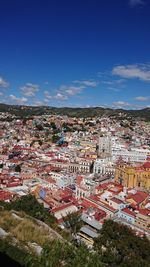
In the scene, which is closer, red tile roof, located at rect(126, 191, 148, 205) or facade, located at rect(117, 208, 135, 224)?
facade, located at rect(117, 208, 135, 224)

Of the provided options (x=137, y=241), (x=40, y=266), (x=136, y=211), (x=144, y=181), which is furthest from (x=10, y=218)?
(x=144, y=181)

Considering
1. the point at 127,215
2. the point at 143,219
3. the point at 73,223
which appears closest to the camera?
the point at 73,223

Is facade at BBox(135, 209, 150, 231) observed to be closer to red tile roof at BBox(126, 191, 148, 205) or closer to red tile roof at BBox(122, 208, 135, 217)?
red tile roof at BBox(122, 208, 135, 217)

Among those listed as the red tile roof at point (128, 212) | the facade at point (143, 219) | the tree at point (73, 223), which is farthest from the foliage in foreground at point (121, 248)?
the red tile roof at point (128, 212)

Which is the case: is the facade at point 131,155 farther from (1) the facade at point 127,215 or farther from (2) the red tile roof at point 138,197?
(1) the facade at point 127,215

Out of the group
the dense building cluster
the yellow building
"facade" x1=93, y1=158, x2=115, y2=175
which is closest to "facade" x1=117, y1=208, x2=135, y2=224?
the dense building cluster

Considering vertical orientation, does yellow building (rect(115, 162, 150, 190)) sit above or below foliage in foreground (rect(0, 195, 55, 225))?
below

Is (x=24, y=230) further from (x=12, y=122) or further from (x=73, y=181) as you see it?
(x=12, y=122)

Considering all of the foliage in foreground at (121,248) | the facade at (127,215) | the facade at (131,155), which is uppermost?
the foliage in foreground at (121,248)

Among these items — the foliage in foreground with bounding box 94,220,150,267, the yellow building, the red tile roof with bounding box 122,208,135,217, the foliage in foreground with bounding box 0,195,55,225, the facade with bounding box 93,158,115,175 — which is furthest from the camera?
the facade with bounding box 93,158,115,175

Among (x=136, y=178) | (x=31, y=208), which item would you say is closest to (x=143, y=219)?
(x=31, y=208)

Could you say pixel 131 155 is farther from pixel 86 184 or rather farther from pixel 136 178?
pixel 86 184
